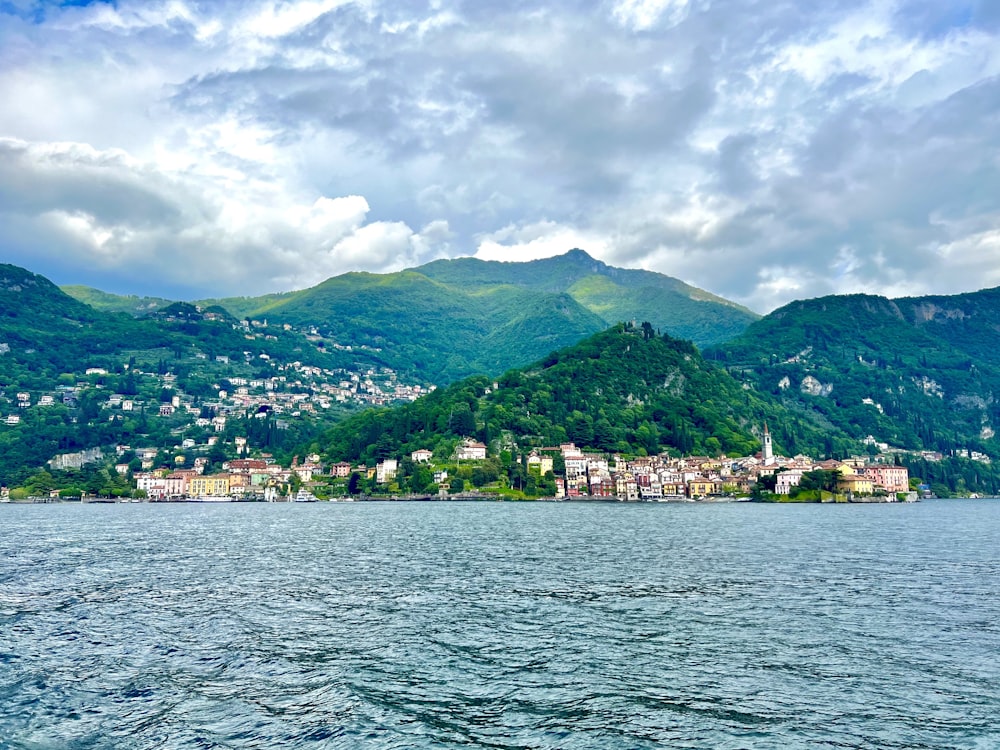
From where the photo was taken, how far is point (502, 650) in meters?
28.5

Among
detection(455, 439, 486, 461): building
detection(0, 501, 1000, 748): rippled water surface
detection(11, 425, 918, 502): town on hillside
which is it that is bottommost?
detection(0, 501, 1000, 748): rippled water surface

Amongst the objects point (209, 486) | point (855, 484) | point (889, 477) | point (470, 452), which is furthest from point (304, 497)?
point (889, 477)

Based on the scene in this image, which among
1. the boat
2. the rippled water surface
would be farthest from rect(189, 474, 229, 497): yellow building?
the rippled water surface

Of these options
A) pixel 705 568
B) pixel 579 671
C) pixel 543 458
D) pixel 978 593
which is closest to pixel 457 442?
pixel 543 458

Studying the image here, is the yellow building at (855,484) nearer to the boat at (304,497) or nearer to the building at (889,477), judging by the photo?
the building at (889,477)

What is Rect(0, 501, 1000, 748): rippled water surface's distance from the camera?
805 inches

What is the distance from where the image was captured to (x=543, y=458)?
179m

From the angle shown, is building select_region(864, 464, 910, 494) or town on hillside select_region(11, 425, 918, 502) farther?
building select_region(864, 464, 910, 494)

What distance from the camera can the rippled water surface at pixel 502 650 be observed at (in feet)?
67.1

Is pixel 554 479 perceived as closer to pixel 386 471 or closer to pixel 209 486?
pixel 386 471

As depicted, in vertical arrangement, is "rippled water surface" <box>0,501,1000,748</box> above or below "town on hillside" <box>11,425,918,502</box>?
below

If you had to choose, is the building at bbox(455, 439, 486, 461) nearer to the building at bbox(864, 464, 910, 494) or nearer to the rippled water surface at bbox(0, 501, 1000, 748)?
the building at bbox(864, 464, 910, 494)

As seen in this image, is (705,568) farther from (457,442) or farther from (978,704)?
(457,442)

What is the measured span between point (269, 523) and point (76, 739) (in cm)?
8224
